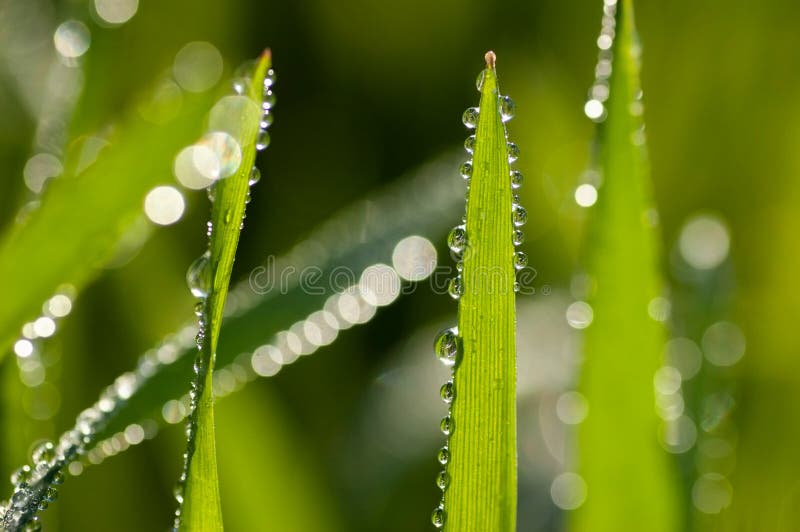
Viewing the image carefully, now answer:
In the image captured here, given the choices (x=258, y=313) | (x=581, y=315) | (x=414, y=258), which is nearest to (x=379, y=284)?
(x=414, y=258)

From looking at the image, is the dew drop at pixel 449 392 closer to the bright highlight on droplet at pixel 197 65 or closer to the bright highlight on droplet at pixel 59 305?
the bright highlight on droplet at pixel 59 305

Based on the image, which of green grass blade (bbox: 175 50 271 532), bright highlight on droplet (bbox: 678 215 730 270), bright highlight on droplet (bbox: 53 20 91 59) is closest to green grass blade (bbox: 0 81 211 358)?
green grass blade (bbox: 175 50 271 532)

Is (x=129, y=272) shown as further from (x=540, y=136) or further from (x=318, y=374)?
(x=540, y=136)

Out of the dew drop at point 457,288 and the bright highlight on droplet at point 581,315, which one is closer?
the dew drop at point 457,288

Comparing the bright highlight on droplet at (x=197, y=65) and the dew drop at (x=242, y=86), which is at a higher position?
the bright highlight on droplet at (x=197, y=65)

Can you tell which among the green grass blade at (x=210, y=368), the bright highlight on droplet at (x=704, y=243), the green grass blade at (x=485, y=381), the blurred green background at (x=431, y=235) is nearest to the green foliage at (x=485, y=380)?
the green grass blade at (x=485, y=381)

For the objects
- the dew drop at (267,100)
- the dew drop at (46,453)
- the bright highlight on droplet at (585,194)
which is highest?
the bright highlight on droplet at (585,194)

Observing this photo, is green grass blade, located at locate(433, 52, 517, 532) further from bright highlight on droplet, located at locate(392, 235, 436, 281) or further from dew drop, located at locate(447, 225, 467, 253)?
bright highlight on droplet, located at locate(392, 235, 436, 281)
